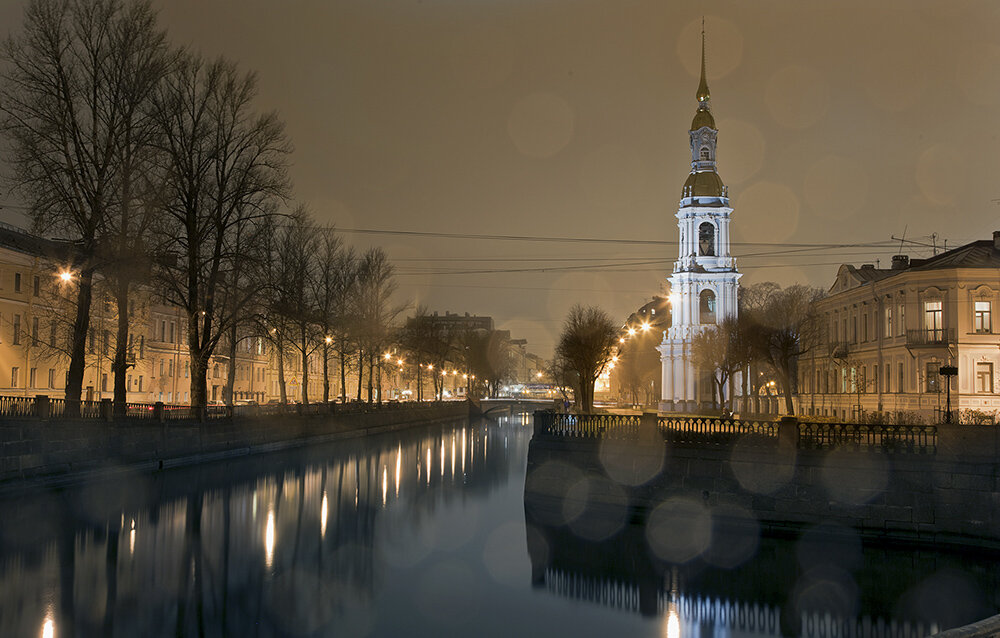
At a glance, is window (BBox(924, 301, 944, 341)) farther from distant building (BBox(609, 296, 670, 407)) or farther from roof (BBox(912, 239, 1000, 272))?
distant building (BBox(609, 296, 670, 407))

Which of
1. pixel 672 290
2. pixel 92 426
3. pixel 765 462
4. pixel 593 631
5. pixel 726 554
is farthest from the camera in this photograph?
pixel 672 290

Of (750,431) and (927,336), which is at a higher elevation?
(927,336)

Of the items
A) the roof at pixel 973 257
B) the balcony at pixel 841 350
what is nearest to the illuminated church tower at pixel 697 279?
the balcony at pixel 841 350

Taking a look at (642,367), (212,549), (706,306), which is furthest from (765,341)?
(642,367)

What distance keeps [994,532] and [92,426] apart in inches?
1331

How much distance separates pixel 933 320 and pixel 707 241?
155ft

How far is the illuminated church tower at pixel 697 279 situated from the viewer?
99.4 m

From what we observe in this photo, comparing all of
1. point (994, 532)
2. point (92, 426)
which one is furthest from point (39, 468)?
point (994, 532)

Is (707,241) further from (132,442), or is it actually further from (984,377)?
(132,442)

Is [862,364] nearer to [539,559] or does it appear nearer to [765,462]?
[765,462]

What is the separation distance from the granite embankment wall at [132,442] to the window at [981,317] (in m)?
43.0

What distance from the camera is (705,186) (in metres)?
101

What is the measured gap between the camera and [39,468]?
35375 millimetres

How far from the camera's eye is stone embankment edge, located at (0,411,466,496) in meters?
34.8
